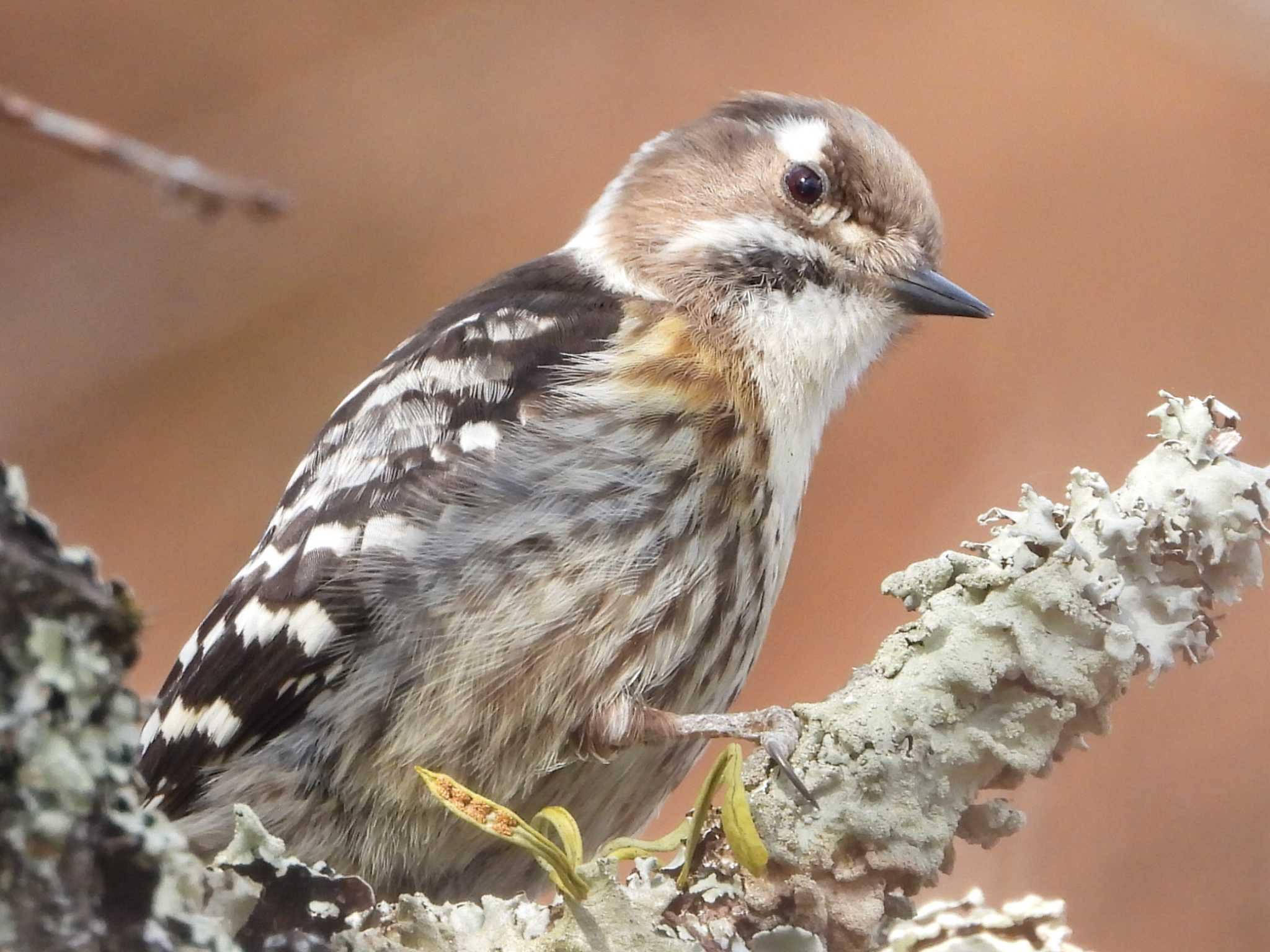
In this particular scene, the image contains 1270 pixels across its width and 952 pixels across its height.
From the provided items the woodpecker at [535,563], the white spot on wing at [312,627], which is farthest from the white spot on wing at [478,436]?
the white spot on wing at [312,627]

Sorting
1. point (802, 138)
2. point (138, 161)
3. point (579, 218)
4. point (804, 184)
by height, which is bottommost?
point (138, 161)

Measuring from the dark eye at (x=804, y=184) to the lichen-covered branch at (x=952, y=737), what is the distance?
33.6 inches

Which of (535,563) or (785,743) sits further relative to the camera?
(535,563)

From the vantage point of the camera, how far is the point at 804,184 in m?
1.76

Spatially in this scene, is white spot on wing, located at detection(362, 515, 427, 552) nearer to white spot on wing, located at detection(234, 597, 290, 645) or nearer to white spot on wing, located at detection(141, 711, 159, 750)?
white spot on wing, located at detection(234, 597, 290, 645)

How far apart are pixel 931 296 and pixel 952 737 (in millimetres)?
927

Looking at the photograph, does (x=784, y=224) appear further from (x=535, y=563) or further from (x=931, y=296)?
(x=535, y=563)

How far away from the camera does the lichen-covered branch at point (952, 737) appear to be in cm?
88

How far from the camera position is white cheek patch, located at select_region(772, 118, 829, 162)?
1810mm

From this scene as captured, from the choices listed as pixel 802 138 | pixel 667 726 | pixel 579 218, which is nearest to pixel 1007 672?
pixel 667 726

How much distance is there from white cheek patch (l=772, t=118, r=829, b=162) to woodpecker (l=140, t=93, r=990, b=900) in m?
0.09

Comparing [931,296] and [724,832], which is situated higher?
[931,296]

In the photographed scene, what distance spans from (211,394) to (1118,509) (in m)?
2.72

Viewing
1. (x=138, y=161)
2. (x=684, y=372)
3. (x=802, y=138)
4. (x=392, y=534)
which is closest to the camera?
(x=138, y=161)
